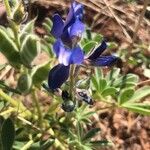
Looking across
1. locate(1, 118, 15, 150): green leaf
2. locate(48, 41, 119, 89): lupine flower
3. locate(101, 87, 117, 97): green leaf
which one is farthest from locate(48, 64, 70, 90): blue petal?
locate(101, 87, 117, 97): green leaf

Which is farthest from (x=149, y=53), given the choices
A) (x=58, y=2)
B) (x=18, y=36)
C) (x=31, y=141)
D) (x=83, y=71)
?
(x=18, y=36)

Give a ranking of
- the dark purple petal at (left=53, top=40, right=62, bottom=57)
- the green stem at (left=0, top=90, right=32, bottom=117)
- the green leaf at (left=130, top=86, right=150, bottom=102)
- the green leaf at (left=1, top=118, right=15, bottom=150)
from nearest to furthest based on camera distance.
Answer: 1. the dark purple petal at (left=53, top=40, right=62, bottom=57)
2. the green leaf at (left=1, top=118, right=15, bottom=150)
3. the green stem at (left=0, top=90, right=32, bottom=117)
4. the green leaf at (left=130, top=86, right=150, bottom=102)

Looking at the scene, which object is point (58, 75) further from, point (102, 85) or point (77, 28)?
point (102, 85)

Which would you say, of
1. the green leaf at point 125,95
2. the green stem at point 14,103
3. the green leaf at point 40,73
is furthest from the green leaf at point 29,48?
the green leaf at point 125,95

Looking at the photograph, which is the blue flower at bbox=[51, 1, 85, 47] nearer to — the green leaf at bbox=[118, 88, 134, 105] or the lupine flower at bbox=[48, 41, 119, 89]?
the lupine flower at bbox=[48, 41, 119, 89]

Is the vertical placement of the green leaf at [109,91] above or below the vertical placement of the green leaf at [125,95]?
above

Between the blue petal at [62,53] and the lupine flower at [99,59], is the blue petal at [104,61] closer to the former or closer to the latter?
the lupine flower at [99,59]
